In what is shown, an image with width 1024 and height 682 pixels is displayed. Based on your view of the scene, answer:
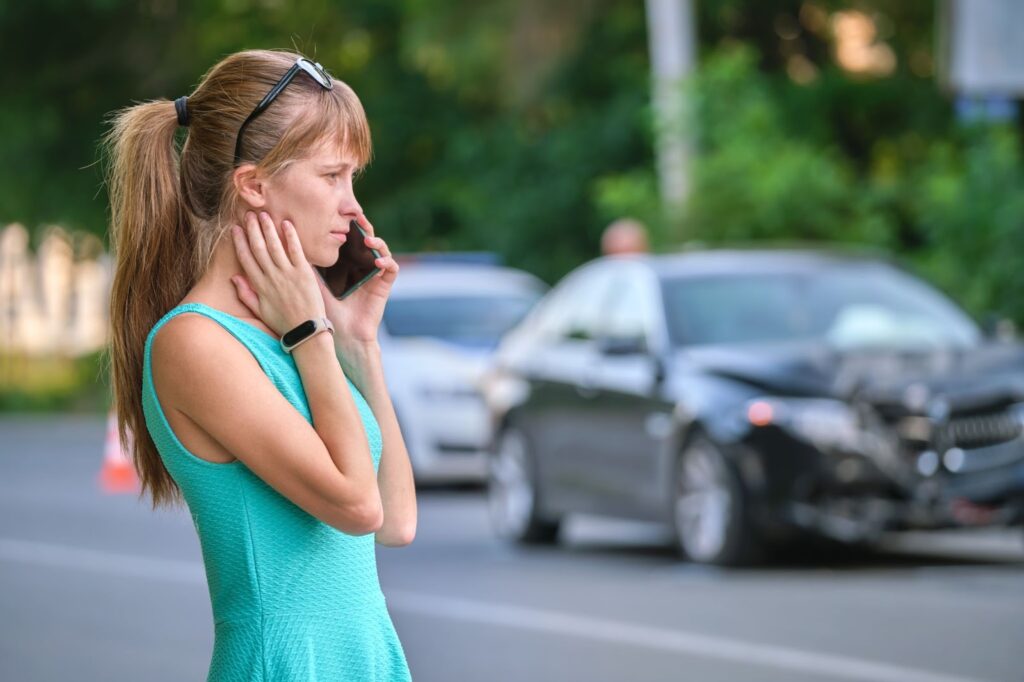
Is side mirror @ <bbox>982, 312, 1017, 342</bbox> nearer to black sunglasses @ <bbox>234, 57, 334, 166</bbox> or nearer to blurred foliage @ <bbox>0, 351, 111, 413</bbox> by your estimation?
black sunglasses @ <bbox>234, 57, 334, 166</bbox>

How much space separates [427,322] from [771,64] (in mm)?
13665

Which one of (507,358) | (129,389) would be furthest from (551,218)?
(129,389)

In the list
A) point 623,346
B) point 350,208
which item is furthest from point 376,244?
point 623,346

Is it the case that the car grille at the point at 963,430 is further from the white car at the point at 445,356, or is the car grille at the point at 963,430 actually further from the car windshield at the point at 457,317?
the car windshield at the point at 457,317

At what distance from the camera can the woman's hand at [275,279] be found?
2969 mm

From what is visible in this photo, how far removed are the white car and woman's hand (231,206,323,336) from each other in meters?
13.8

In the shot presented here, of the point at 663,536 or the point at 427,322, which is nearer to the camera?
the point at 663,536

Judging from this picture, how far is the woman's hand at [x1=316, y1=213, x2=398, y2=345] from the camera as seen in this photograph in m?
3.25

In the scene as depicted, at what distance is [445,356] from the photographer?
17547mm

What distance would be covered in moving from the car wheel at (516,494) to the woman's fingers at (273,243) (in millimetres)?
10529

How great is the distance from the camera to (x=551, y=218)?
93.6ft

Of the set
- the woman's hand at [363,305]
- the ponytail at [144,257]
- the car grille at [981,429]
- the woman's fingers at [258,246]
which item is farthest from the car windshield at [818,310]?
the woman's fingers at [258,246]

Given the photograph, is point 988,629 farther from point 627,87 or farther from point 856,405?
point 627,87

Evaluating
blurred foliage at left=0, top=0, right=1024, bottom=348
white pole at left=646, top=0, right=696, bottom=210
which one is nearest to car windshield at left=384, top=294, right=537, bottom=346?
blurred foliage at left=0, top=0, right=1024, bottom=348
